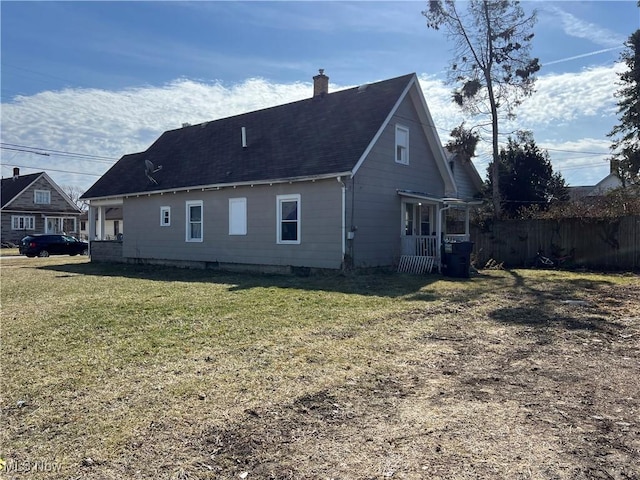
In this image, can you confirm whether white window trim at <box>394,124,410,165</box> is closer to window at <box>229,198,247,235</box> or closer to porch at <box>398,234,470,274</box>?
porch at <box>398,234,470,274</box>

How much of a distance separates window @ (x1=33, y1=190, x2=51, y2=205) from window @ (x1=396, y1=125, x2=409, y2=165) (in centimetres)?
3998

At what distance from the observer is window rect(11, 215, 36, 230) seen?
1663 inches

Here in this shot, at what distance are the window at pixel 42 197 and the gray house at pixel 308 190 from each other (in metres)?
28.9

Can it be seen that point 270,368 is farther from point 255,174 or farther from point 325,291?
point 255,174

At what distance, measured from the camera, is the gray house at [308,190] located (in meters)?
14.3

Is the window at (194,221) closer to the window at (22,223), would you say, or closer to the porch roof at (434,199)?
the porch roof at (434,199)

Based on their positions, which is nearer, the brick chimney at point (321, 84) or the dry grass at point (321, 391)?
the dry grass at point (321, 391)

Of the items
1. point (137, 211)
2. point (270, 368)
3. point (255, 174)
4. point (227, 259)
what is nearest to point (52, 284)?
point (227, 259)

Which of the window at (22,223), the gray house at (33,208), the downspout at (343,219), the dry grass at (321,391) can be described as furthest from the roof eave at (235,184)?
the window at (22,223)

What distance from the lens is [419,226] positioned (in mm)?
17766

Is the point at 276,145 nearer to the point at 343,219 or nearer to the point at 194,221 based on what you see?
the point at 194,221

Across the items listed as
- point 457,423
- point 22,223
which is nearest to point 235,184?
point 457,423

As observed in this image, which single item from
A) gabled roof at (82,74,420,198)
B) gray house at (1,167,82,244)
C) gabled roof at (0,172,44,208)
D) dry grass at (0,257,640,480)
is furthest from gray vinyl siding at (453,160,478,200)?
gabled roof at (0,172,44,208)

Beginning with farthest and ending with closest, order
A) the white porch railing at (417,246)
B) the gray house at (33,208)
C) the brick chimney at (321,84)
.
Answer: the gray house at (33,208), the brick chimney at (321,84), the white porch railing at (417,246)
